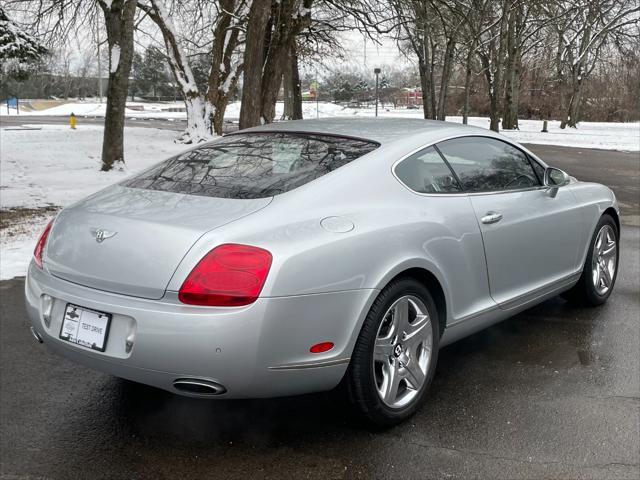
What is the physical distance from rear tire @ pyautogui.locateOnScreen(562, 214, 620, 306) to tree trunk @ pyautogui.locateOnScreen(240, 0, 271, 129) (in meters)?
7.30

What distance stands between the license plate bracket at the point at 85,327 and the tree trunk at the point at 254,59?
28.5 ft

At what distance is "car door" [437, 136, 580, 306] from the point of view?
3740 mm

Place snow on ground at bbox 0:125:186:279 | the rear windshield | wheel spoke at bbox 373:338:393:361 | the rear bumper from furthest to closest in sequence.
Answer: snow on ground at bbox 0:125:186:279, the rear windshield, wheel spoke at bbox 373:338:393:361, the rear bumper

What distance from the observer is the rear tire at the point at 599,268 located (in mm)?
→ 4801

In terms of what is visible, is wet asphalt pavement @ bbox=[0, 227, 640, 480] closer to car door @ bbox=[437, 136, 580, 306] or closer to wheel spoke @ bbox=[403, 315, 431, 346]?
wheel spoke @ bbox=[403, 315, 431, 346]

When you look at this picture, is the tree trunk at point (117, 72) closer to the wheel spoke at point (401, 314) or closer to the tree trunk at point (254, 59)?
the tree trunk at point (254, 59)

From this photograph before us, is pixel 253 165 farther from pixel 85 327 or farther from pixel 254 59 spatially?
pixel 254 59

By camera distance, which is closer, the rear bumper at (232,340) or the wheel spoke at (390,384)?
the rear bumper at (232,340)

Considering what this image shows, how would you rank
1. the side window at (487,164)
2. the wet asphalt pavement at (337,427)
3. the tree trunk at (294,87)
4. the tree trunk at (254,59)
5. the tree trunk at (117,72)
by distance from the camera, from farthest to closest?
the tree trunk at (294,87), the tree trunk at (117,72), the tree trunk at (254,59), the side window at (487,164), the wet asphalt pavement at (337,427)

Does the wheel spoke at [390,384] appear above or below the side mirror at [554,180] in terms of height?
below

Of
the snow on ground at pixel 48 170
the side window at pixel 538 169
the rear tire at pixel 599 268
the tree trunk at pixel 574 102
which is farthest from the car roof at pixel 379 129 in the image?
the tree trunk at pixel 574 102

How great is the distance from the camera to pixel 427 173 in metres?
3.55

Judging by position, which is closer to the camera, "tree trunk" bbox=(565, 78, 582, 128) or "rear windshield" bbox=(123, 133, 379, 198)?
"rear windshield" bbox=(123, 133, 379, 198)

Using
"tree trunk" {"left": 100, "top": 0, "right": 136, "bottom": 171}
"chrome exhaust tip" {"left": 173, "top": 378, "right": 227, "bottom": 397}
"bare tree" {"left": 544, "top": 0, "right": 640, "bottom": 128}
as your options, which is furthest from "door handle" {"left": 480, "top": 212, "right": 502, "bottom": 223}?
"bare tree" {"left": 544, "top": 0, "right": 640, "bottom": 128}
